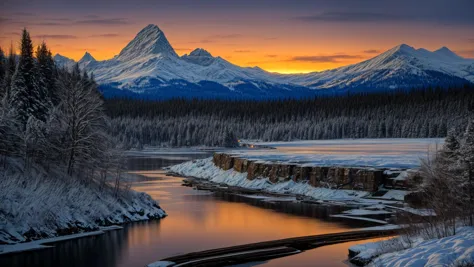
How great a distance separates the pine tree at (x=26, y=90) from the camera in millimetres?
52125

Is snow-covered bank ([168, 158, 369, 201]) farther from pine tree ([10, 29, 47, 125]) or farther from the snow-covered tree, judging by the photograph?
pine tree ([10, 29, 47, 125])

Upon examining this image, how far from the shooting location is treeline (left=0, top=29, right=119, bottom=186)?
4475 cm

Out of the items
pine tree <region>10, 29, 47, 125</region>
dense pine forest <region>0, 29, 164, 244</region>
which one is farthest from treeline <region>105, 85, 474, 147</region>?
dense pine forest <region>0, 29, 164, 244</region>

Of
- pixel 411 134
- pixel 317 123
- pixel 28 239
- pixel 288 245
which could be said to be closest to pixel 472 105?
pixel 411 134

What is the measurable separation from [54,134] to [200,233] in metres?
16.1

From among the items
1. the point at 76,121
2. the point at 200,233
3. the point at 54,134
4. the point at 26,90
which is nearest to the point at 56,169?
the point at 54,134

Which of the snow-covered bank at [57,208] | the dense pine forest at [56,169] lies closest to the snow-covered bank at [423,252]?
the snow-covered bank at [57,208]

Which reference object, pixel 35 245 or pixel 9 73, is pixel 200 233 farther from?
pixel 9 73

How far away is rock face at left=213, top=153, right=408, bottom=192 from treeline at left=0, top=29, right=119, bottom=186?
22.4 meters

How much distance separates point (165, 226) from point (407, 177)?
2371cm

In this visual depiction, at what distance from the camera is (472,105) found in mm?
136750

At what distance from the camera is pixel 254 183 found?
2808 inches

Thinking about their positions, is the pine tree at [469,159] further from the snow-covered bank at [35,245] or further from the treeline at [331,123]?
the treeline at [331,123]

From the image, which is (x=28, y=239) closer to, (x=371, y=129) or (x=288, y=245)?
(x=288, y=245)
